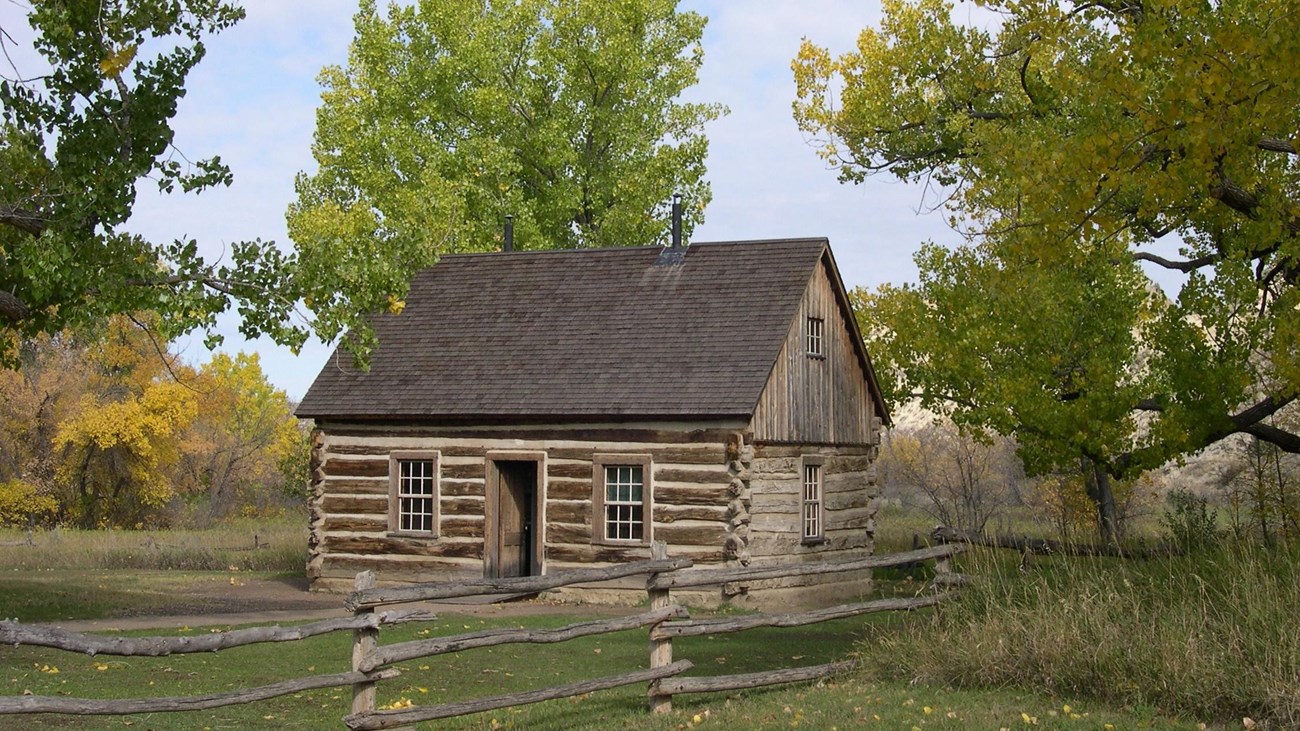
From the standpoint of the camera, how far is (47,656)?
16.5 meters

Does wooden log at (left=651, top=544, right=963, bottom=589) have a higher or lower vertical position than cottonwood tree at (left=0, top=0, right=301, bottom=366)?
lower

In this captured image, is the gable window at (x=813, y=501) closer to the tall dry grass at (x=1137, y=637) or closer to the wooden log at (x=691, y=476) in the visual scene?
the wooden log at (x=691, y=476)

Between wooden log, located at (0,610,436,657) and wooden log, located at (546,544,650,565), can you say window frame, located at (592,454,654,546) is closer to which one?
wooden log, located at (546,544,650,565)

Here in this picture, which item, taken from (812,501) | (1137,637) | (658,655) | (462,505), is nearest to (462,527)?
(462,505)

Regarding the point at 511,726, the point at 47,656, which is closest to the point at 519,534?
the point at 47,656

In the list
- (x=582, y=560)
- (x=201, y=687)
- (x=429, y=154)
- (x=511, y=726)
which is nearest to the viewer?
(x=511, y=726)

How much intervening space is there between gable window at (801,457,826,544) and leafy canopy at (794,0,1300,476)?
338cm

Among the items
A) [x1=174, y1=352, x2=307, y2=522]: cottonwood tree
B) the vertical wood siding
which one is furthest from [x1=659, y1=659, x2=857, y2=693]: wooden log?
[x1=174, y1=352, x2=307, y2=522]: cottonwood tree

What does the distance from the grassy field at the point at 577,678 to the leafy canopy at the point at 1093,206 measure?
4720mm

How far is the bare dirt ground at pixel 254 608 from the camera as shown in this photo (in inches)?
754

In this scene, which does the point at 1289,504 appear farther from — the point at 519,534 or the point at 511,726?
the point at 511,726

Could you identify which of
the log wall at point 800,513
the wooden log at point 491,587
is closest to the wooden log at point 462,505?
the log wall at point 800,513

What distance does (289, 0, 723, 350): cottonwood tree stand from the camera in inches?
1409

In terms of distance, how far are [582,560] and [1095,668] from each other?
1194cm
